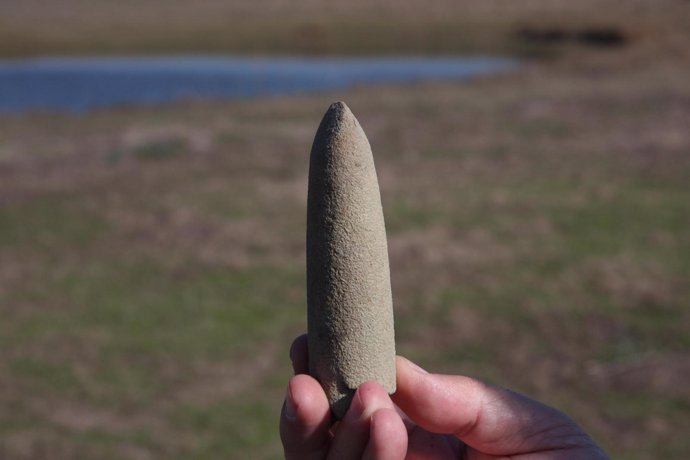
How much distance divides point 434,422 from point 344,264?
859mm

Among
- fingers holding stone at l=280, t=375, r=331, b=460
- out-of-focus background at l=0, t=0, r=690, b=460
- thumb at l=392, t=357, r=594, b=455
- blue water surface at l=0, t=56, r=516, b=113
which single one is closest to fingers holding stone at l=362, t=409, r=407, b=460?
fingers holding stone at l=280, t=375, r=331, b=460

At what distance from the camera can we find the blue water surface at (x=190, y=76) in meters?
35.2

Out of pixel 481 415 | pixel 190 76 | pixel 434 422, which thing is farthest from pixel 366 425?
pixel 190 76

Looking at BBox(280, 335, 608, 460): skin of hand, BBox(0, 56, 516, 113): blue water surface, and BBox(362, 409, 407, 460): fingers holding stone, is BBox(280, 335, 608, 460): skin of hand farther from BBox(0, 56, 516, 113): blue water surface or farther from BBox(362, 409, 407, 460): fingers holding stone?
BBox(0, 56, 516, 113): blue water surface

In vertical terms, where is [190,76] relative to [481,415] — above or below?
above

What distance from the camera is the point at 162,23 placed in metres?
78.4

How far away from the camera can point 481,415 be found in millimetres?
3791

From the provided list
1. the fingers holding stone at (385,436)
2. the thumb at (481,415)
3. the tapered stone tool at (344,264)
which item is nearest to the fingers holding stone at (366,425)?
the fingers holding stone at (385,436)

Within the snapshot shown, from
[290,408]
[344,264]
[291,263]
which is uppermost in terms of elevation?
[291,263]

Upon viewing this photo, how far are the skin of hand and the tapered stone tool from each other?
0.14 metres

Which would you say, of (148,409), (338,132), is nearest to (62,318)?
(148,409)

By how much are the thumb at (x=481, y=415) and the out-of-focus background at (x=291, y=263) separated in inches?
217

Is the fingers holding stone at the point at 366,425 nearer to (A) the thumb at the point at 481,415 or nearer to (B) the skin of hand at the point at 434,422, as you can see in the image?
(B) the skin of hand at the point at 434,422

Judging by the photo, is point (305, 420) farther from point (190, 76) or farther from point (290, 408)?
point (190, 76)
